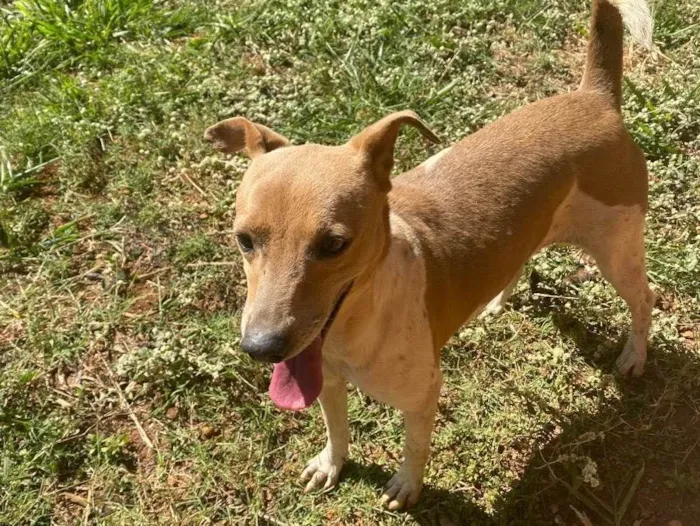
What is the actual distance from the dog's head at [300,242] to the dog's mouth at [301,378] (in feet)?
0.16

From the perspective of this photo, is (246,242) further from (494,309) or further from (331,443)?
(494,309)

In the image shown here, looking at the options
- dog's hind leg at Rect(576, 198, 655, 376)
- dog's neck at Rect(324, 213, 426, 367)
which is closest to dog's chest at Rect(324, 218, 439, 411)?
dog's neck at Rect(324, 213, 426, 367)

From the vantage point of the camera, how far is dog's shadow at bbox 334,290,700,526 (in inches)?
151

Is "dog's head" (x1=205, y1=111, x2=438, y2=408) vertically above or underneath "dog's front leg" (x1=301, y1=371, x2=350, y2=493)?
above

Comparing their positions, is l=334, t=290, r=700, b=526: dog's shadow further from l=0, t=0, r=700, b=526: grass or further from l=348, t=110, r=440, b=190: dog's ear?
l=348, t=110, r=440, b=190: dog's ear

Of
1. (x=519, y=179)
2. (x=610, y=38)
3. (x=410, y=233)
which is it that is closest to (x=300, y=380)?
(x=410, y=233)

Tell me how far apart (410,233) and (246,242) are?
0.87m

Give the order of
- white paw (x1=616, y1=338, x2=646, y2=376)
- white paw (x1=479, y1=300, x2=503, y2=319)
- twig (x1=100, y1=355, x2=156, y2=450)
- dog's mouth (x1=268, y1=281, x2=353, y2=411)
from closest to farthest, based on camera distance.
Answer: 1. dog's mouth (x1=268, y1=281, x2=353, y2=411)
2. twig (x1=100, y1=355, x2=156, y2=450)
3. white paw (x1=616, y1=338, x2=646, y2=376)
4. white paw (x1=479, y1=300, x2=503, y2=319)

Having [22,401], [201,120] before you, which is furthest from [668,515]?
[201,120]

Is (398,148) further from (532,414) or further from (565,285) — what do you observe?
(532,414)

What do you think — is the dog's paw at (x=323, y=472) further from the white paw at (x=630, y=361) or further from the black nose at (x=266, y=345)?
the white paw at (x=630, y=361)

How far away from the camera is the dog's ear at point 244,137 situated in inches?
122

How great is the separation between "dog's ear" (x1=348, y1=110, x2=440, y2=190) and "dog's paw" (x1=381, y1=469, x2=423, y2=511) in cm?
171

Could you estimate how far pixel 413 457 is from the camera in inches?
143
